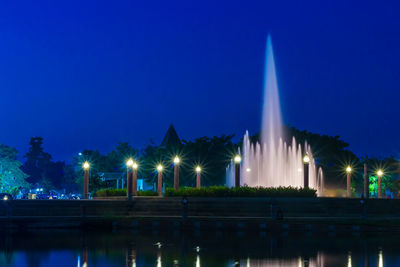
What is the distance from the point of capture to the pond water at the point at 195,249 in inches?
819

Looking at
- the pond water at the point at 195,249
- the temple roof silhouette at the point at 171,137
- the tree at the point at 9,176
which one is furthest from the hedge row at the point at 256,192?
the temple roof silhouette at the point at 171,137

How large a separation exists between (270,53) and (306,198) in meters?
15.3

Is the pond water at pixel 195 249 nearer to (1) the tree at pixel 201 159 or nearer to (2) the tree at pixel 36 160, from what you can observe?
(1) the tree at pixel 201 159

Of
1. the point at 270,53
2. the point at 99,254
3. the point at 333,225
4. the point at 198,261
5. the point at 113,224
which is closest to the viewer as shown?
the point at 198,261

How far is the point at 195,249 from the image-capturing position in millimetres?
24406

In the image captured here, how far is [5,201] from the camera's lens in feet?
123

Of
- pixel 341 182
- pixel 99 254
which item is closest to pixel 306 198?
pixel 99 254

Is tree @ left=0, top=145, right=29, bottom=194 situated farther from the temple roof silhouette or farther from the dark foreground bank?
the dark foreground bank

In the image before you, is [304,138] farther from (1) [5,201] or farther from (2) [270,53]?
(1) [5,201]

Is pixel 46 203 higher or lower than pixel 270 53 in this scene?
lower

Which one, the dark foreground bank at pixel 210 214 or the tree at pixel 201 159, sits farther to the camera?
the tree at pixel 201 159

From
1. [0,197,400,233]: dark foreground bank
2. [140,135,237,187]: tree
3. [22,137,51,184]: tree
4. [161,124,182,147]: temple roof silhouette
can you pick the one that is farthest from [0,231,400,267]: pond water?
[22,137,51,184]: tree

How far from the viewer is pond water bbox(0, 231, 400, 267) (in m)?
20.8

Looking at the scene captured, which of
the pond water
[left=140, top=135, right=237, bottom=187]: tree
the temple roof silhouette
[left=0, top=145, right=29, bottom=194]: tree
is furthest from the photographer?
the temple roof silhouette
